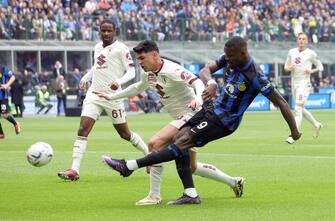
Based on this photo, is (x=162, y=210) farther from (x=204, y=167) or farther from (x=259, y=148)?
(x=259, y=148)

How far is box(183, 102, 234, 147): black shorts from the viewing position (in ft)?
37.8

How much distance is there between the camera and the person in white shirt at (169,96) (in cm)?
1203

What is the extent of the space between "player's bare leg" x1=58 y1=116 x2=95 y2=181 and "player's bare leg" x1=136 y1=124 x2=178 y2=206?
9.74 ft

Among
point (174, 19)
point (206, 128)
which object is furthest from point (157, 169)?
point (174, 19)

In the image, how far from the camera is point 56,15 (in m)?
51.0

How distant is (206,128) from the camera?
37.8 feet

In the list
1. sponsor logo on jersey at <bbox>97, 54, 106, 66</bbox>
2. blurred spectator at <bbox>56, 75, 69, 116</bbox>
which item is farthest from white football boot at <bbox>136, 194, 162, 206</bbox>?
blurred spectator at <bbox>56, 75, 69, 116</bbox>

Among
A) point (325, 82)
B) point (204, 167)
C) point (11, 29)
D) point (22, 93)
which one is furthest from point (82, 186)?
point (325, 82)

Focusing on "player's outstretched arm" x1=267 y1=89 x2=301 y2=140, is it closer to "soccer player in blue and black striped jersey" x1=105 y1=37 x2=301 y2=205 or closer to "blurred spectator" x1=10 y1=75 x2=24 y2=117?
"soccer player in blue and black striped jersey" x1=105 y1=37 x2=301 y2=205

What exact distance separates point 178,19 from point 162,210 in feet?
146

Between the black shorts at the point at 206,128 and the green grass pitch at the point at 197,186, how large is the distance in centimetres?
80

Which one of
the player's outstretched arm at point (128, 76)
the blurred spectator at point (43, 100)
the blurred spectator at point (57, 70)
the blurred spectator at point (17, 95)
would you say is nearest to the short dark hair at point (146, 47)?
the player's outstretched arm at point (128, 76)

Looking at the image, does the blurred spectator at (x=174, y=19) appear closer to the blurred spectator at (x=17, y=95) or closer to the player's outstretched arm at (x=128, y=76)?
the blurred spectator at (x=17, y=95)

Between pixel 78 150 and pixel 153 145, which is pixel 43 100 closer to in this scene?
pixel 78 150
